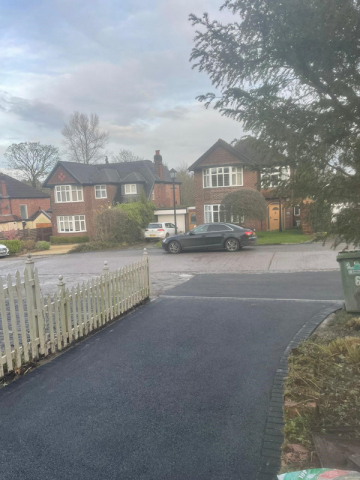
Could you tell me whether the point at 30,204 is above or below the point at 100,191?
below

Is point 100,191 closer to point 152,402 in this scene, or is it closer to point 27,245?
point 27,245

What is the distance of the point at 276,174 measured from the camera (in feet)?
18.6

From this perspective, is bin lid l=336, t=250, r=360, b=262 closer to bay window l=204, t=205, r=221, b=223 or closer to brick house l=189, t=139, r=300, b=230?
brick house l=189, t=139, r=300, b=230

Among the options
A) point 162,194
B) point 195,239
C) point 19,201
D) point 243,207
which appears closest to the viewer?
point 195,239

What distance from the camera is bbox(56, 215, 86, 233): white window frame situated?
118 ft

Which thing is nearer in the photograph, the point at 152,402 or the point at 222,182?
the point at 152,402

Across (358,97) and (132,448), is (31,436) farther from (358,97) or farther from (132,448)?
(358,97)

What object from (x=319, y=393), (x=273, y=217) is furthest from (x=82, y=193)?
(x=319, y=393)

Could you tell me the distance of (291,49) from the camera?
4660 mm

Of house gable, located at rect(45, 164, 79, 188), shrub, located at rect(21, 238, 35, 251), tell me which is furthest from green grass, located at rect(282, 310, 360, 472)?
house gable, located at rect(45, 164, 79, 188)

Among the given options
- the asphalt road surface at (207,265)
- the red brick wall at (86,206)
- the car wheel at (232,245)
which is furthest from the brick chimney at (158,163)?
the car wheel at (232,245)

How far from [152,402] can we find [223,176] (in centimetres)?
2759

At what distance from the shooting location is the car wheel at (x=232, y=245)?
1936cm

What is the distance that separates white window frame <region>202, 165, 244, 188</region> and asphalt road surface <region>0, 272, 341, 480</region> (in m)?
23.9
